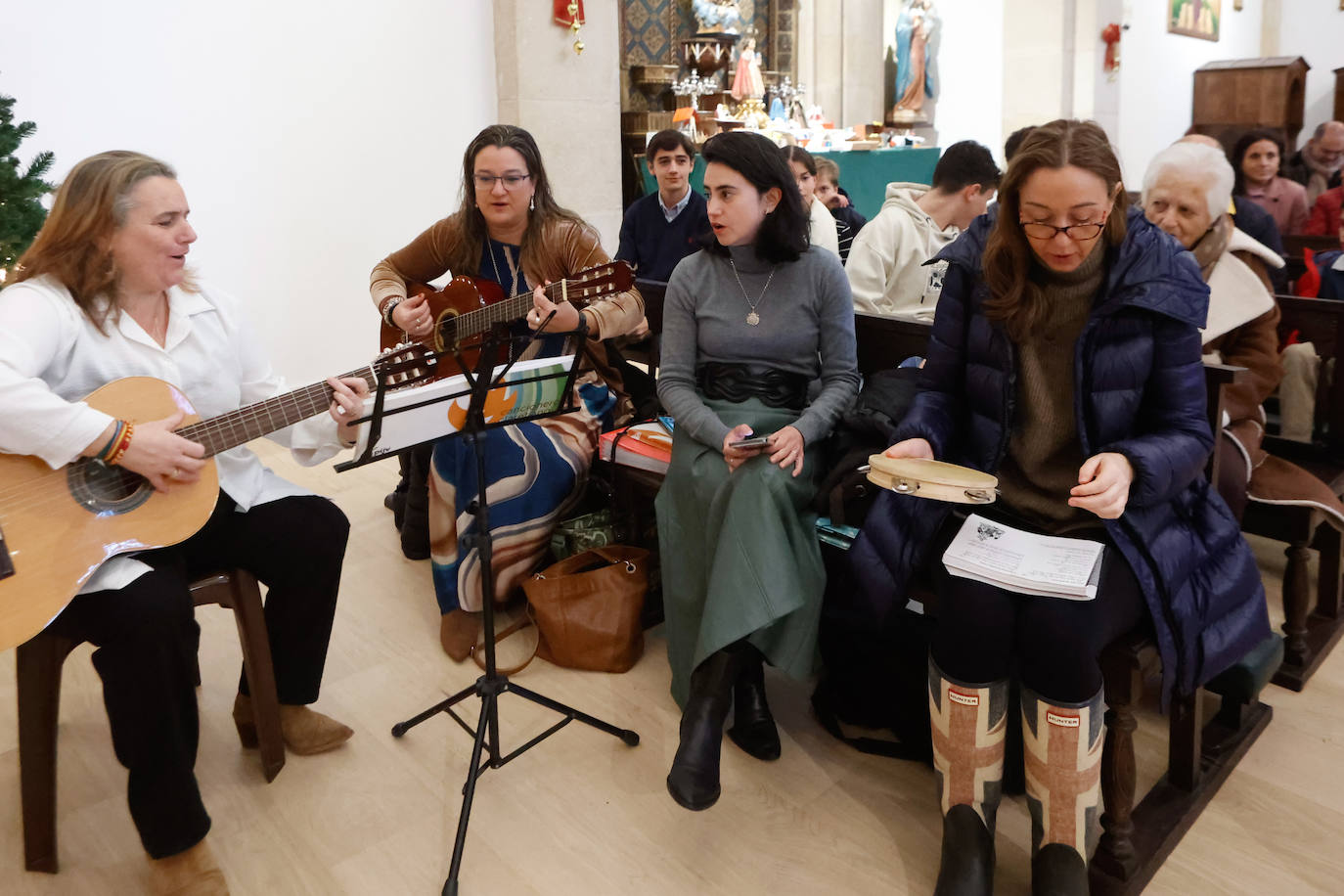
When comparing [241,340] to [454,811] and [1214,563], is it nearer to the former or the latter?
[454,811]

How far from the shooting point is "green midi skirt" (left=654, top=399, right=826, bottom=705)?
2.34 m

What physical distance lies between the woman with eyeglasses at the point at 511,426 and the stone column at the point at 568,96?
3044 millimetres

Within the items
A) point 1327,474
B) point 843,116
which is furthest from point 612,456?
point 843,116

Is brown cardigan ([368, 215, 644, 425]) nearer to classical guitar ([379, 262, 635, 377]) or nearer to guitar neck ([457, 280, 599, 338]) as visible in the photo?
classical guitar ([379, 262, 635, 377])

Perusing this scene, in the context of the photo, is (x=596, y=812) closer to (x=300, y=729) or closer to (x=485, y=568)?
(x=485, y=568)

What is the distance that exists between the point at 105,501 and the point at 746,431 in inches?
54.3

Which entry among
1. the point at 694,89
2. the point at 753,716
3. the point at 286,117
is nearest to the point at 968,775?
the point at 753,716

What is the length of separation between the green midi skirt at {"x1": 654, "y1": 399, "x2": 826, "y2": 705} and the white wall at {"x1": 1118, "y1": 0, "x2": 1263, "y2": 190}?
901 cm

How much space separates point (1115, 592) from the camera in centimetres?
190

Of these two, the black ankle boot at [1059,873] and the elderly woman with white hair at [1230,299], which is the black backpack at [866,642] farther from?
the elderly woman with white hair at [1230,299]

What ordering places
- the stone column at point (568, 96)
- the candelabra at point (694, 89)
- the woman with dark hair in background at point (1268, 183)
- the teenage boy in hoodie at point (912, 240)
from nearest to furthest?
the teenage boy in hoodie at point (912, 240), the woman with dark hair in background at point (1268, 183), the stone column at point (568, 96), the candelabra at point (694, 89)

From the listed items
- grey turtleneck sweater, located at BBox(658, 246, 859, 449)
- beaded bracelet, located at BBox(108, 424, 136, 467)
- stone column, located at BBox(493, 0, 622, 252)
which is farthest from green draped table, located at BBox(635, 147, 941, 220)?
beaded bracelet, located at BBox(108, 424, 136, 467)

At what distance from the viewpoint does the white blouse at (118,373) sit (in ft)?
6.42

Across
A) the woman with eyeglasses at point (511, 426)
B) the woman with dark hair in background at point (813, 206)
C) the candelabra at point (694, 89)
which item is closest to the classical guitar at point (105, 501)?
the woman with eyeglasses at point (511, 426)
